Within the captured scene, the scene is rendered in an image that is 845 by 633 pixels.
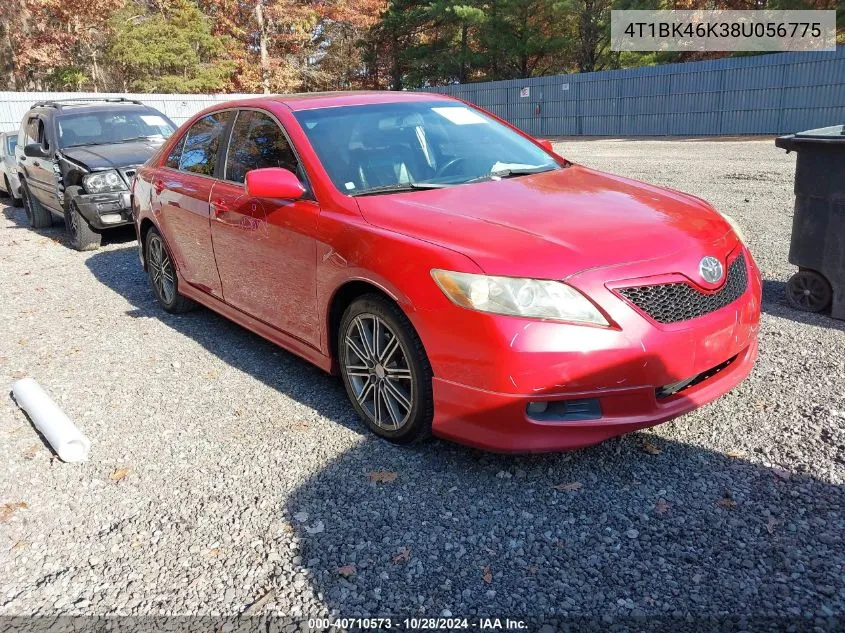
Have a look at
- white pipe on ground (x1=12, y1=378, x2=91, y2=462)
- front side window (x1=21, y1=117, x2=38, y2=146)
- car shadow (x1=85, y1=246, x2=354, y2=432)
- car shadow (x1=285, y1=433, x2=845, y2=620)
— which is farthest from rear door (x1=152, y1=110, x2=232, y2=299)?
front side window (x1=21, y1=117, x2=38, y2=146)

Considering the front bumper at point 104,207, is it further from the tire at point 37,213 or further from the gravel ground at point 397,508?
the gravel ground at point 397,508

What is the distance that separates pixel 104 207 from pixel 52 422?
543 cm

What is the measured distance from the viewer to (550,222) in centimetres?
329

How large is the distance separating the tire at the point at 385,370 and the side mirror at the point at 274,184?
0.74 meters

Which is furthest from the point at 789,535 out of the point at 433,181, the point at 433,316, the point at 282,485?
the point at 433,181

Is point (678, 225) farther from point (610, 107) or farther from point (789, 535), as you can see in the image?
point (610, 107)

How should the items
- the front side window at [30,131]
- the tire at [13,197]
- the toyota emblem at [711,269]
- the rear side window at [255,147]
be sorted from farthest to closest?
1. the tire at [13,197]
2. the front side window at [30,131]
3. the rear side window at [255,147]
4. the toyota emblem at [711,269]

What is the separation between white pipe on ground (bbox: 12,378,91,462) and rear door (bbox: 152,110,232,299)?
1.33m

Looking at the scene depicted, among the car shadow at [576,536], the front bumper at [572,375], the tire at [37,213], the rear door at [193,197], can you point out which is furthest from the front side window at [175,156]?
A: the tire at [37,213]

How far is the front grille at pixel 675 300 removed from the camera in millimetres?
2967

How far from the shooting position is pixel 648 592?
8.16ft

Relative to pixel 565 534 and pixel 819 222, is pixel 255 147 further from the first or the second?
pixel 819 222

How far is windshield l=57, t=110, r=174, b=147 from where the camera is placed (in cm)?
A: 966

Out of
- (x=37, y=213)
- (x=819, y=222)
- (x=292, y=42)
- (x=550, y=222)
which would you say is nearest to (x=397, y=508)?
(x=550, y=222)
